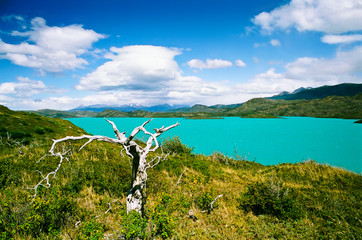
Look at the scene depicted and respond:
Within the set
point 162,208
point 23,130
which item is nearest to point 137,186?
point 162,208

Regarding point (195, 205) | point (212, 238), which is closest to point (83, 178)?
point (195, 205)

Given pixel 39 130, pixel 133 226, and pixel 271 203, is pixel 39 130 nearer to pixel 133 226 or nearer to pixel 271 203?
pixel 133 226

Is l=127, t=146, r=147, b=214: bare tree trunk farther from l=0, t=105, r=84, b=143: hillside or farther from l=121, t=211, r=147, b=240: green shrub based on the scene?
l=0, t=105, r=84, b=143: hillside

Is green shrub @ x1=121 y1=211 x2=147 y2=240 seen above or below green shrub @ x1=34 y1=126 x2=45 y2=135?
below

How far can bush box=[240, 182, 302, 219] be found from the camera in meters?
7.57

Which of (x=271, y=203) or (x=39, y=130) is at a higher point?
(x=39, y=130)

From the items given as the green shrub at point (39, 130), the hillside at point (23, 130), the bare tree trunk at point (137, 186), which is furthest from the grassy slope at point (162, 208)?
the green shrub at point (39, 130)

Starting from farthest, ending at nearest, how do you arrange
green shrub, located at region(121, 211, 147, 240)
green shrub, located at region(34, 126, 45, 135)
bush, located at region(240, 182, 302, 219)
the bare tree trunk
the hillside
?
1. green shrub, located at region(34, 126, 45, 135)
2. the hillside
3. bush, located at region(240, 182, 302, 219)
4. the bare tree trunk
5. green shrub, located at region(121, 211, 147, 240)

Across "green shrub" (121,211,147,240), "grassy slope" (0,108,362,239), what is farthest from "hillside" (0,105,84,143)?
"green shrub" (121,211,147,240)

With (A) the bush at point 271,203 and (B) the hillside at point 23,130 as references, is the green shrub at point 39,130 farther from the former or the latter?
(A) the bush at point 271,203

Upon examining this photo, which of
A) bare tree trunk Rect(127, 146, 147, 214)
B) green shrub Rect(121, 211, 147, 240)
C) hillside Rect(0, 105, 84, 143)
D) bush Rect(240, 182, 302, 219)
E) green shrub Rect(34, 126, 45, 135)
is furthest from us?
green shrub Rect(34, 126, 45, 135)

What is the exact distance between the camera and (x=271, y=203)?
8.04 metres

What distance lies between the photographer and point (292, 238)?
19.2 ft

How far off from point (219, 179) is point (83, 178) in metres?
9.53
